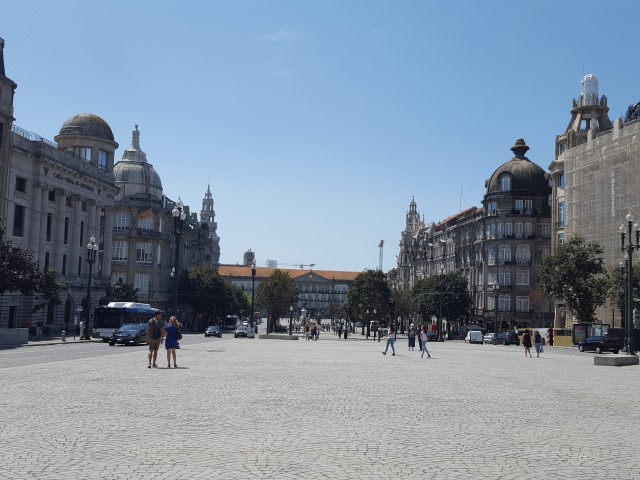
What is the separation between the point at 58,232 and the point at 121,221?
3114cm

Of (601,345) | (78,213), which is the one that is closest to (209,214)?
(78,213)

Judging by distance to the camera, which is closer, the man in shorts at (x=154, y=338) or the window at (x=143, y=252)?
the man in shorts at (x=154, y=338)

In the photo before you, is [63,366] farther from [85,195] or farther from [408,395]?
[85,195]

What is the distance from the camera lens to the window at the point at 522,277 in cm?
9106

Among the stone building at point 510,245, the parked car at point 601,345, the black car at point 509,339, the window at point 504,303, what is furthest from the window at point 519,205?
the parked car at point 601,345

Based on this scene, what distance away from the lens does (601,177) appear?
203ft

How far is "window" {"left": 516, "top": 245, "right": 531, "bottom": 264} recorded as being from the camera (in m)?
92.1

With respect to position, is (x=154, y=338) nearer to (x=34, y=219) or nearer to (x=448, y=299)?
(x=34, y=219)

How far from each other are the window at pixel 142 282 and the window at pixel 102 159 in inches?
814

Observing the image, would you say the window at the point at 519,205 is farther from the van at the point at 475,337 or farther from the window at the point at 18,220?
the window at the point at 18,220

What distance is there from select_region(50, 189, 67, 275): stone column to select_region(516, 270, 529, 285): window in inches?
2202

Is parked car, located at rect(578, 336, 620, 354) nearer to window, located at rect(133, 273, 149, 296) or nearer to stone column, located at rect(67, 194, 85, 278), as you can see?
stone column, located at rect(67, 194, 85, 278)

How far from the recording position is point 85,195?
2638 inches

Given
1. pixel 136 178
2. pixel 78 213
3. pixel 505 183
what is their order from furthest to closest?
pixel 136 178, pixel 505 183, pixel 78 213
